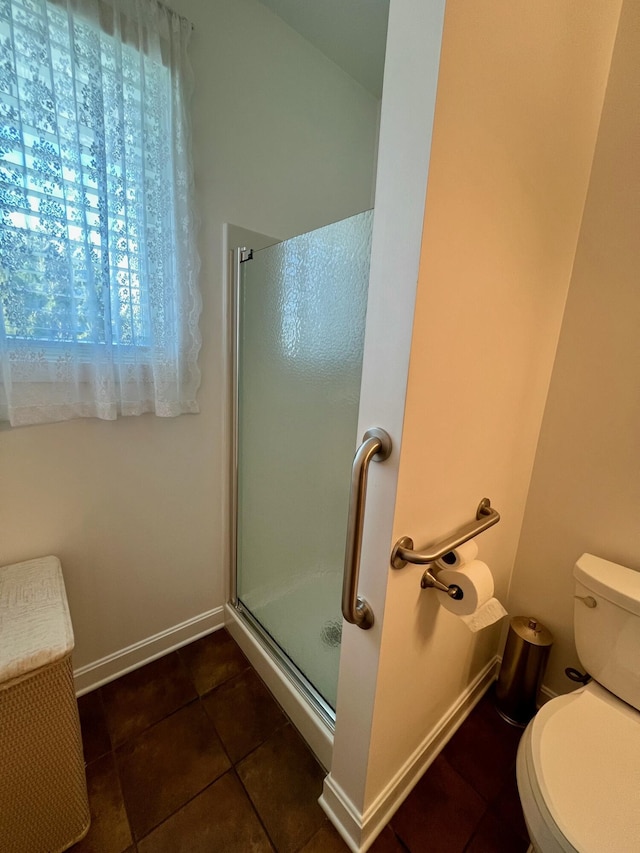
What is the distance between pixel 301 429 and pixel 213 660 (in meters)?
1.12

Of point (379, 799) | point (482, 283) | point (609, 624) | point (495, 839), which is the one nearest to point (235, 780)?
point (379, 799)

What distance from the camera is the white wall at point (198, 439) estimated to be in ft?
3.53

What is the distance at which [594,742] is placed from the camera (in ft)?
2.62

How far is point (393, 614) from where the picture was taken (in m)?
0.74

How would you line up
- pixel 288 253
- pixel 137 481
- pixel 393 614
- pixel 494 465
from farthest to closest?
1. pixel 137 481
2. pixel 288 253
3. pixel 494 465
4. pixel 393 614

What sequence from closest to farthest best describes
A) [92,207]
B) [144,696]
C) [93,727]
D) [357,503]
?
[357,503], [92,207], [93,727], [144,696]

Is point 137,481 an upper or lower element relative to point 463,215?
lower

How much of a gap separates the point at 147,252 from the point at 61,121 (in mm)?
348

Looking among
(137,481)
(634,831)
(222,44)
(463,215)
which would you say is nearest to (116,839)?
(137,481)

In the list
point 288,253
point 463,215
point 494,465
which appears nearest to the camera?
point 463,215

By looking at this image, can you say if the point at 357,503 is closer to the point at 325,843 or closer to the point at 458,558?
the point at 458,558

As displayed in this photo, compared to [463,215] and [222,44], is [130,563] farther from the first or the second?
[222,44]

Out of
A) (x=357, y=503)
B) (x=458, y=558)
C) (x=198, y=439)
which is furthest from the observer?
(x=198, y=439)

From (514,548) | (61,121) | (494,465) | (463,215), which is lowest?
(514,548)
